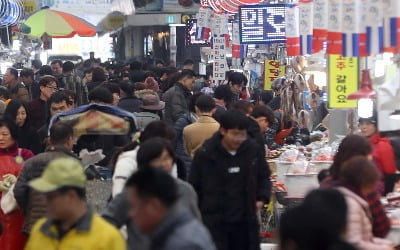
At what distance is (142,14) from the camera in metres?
→ 37.8

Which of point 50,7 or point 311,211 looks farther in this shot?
point 50,7

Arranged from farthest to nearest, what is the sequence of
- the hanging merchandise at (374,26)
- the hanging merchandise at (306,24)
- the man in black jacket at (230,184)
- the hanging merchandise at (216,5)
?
the hanging merchandise at (216,5) → the hanging merchandise at (306,24) → the hanging merchandise at (374,26) → the man in black jacket at (230,184)

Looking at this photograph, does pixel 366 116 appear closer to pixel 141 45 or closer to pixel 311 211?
pixel 311 211

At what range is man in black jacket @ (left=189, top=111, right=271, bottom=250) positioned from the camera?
8.65 meters

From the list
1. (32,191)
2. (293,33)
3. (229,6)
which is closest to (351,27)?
(32,191)

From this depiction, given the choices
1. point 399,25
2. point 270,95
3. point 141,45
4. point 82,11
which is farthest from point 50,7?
point 141,45

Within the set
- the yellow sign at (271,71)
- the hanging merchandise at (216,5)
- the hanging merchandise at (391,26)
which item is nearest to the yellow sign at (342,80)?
the hanging merchandise at (391,26)

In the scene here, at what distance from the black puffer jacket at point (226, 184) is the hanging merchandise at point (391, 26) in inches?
57.3

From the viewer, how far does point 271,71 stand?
897 inches

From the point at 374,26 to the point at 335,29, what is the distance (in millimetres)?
790

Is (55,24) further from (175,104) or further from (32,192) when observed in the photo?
(32,192)

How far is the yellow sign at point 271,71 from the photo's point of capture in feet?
73.7

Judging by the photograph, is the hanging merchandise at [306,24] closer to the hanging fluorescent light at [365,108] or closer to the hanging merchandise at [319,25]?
the hanging merchandise at [319,25]

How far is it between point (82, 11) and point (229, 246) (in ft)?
49.5
